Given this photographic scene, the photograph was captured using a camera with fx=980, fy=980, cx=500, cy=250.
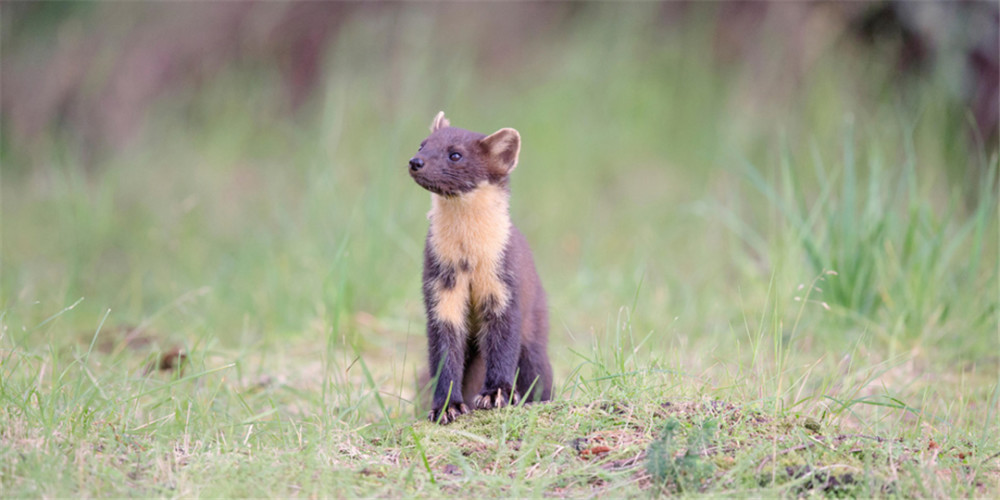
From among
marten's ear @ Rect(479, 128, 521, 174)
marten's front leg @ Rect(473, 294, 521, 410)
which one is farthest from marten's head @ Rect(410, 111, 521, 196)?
marten's front leg @ Rect(473, 294, 521, 410)

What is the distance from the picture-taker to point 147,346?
6.14 metres

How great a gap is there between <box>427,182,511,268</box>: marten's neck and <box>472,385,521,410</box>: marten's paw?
22.5 inches

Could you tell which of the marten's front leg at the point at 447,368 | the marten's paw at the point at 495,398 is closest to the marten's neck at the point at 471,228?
the marten's front leg at the point at 447,368

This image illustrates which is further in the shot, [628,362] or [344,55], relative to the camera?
[344,55]

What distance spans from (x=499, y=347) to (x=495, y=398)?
0.23m

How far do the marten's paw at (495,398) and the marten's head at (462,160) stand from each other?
0.91m

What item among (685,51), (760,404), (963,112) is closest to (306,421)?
(760,404)

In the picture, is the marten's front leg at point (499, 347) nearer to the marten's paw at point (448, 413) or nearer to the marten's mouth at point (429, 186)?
the marten's paw at point (448, 413)

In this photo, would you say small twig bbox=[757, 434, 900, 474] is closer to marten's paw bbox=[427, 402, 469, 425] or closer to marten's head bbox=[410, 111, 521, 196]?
marten's paw bbox=[427, 402, 469, 425]

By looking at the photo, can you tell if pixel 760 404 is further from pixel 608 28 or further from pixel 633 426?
pixel 608 28

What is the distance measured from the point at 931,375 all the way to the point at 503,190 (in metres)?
2.92

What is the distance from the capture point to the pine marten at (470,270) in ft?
14.5

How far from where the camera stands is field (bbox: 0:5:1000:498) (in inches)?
147

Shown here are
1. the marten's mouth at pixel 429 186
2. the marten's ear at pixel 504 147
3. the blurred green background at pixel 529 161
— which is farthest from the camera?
the blurred green background at pixel 529 161
